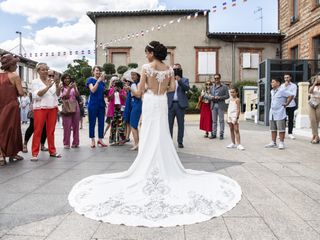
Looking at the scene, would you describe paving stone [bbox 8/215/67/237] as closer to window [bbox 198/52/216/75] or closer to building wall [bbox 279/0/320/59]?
building wall [bbox 279/0/320/59]

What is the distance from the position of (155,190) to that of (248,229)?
120 centimetres

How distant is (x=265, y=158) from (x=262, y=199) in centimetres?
326

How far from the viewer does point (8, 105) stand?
6.77m

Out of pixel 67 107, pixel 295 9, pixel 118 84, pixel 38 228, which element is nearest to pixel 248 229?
pixel 38 228

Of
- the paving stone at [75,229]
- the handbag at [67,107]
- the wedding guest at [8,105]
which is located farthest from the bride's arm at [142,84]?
the handbag at [67,107]

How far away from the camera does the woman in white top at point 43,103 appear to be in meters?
7.06

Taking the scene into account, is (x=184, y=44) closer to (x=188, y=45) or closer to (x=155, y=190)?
(x=188, y=45)

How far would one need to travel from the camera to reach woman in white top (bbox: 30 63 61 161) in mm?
7062

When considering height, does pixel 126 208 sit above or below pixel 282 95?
below

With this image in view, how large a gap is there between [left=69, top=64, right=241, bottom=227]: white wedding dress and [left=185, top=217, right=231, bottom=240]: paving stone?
11 cm

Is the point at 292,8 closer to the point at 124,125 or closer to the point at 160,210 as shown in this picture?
the point at 124,125

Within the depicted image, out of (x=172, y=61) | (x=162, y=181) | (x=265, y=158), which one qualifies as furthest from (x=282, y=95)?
(x=172, y=61)

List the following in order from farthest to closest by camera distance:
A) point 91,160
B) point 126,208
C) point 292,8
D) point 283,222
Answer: point 292,8, point 91,160, point 126,208, point 283,222

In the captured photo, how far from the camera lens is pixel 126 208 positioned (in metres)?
3.69
